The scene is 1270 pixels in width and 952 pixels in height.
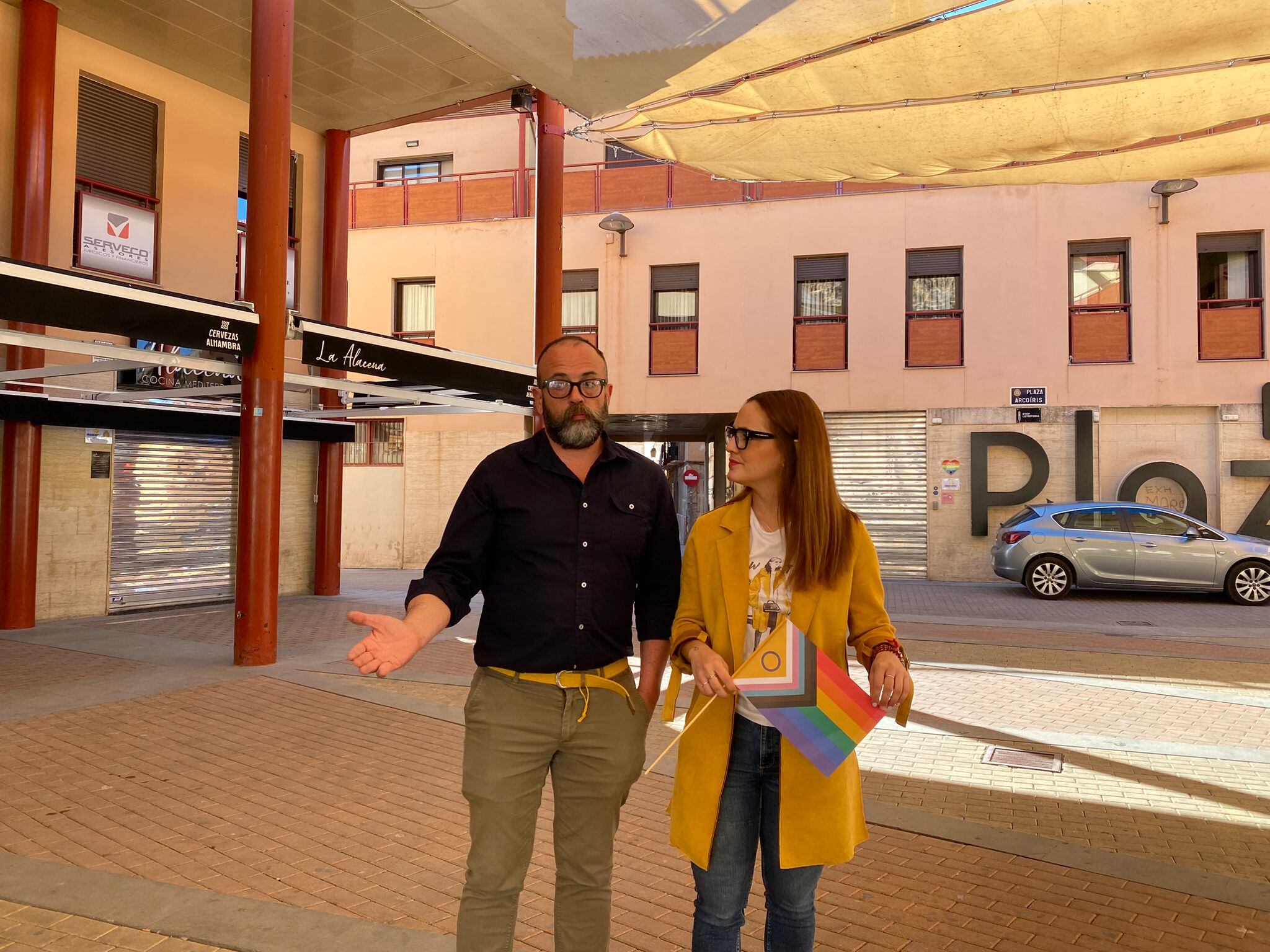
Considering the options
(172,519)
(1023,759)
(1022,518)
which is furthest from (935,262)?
(1023,759)

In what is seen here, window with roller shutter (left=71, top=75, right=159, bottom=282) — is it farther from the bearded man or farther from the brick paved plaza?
the bearded man

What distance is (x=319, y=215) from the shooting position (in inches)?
634

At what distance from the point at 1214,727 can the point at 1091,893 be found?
13.2 ft

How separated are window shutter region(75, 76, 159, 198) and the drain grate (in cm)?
1239

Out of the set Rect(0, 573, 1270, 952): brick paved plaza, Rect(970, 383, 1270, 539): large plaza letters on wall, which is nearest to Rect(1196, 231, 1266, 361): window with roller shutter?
Rect(970, 383, 1270, 539): large plaza letters on wall

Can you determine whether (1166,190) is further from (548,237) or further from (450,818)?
(450,818)

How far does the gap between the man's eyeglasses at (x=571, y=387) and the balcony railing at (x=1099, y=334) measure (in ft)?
61.8

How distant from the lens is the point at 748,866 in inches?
107

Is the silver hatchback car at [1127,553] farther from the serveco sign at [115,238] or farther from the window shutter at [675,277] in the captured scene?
the serveco sign at [115,238]

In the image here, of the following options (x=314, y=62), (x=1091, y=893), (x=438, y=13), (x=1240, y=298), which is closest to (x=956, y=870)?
(x=1091, y=893)

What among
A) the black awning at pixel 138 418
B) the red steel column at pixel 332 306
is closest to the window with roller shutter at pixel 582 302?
the red steel column at pixel 332 306

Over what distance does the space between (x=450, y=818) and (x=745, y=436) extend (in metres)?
3.19

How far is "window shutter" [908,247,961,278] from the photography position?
66.5 feet

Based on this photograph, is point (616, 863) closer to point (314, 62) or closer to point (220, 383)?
point (220, 383)
